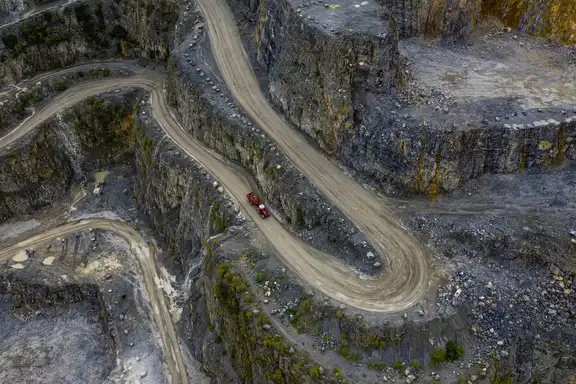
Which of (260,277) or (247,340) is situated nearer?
(247,340)

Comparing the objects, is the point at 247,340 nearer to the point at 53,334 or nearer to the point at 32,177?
the point at 53,334

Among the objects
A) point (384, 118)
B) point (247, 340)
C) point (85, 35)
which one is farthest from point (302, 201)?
point (85, 35)

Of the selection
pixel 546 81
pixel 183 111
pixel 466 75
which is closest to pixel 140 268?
A: pixel 183 111

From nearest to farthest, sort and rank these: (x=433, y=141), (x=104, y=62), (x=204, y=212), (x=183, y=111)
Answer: (x=433, y=141)
(x=204, y=212)
(x=183, y=111)
(x=104, y=62)

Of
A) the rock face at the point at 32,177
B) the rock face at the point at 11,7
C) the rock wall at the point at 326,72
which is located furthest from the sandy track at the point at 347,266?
the rock face at the point at 11,7

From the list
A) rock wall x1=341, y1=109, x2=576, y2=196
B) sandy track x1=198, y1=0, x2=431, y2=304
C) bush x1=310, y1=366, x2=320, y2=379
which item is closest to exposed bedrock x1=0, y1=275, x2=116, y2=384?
bush x1=310, y1=366, x2=320, y2=379

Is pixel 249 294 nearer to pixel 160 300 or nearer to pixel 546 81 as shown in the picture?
pixel 160 300

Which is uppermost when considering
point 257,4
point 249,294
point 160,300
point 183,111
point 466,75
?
point 257,4
